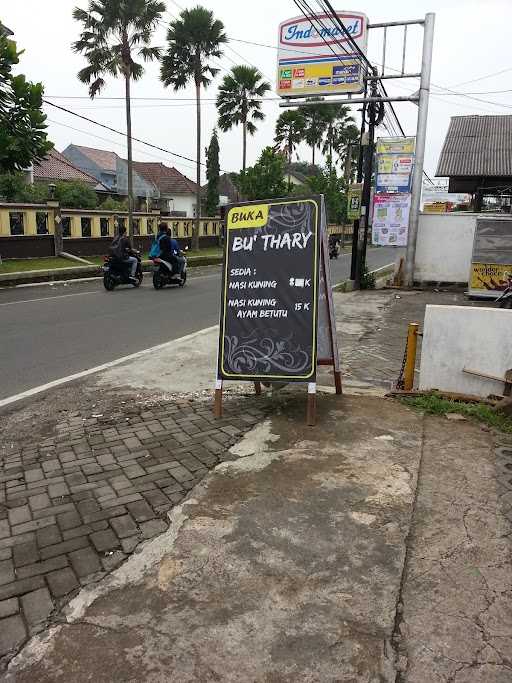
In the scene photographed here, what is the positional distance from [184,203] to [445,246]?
46.7m

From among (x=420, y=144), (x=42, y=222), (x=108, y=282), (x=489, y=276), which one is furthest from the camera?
(x=42, y=222)

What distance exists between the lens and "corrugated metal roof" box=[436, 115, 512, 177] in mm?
18016

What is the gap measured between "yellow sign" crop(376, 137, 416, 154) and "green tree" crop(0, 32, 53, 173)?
950 cm

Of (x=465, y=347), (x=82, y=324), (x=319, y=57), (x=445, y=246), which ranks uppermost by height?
(x=319, y=57)

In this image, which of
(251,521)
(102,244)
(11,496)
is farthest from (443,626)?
(102,244)

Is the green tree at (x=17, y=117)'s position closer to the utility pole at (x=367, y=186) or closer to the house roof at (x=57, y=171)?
the utility pole at (x=367, y=186)

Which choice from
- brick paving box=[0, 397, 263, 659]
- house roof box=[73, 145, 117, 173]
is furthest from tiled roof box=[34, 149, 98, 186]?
brick paving box=[0, 397, 263, 659]

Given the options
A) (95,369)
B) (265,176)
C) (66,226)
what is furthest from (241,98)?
(95,369)

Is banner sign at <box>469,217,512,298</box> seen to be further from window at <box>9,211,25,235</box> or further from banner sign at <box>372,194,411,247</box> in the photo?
window at <box>9,211,25,235</box>

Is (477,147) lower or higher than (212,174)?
lower

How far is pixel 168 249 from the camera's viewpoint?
15148 mm

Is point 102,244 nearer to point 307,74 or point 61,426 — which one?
point 307,74

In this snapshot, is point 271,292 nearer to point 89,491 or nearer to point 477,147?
point 89,491

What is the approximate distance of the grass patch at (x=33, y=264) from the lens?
1750cm
